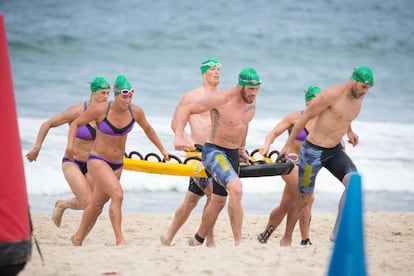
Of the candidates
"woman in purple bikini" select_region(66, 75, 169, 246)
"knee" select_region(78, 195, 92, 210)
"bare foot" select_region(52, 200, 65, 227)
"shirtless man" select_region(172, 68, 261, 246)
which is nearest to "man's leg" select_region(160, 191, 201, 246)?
"shirtless man" select_region(172, 68, 261, 246)

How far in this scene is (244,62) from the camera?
3158 cm

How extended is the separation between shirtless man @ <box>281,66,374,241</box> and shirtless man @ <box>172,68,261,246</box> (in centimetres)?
57

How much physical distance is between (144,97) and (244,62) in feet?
24.0

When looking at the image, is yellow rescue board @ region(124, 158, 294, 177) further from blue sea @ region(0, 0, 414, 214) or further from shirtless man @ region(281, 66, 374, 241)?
blue sea @ region(0, 0, 414, 214)

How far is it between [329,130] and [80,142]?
3.12 metres

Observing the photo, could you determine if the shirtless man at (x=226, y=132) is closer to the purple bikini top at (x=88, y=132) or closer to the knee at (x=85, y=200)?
the purple bikini top at (x=88, y=132)

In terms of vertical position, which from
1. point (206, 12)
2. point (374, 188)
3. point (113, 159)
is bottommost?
point (374, 188)

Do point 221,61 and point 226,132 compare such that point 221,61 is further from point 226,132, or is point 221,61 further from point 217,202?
point 226,132

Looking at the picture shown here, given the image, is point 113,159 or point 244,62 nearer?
point 113,159

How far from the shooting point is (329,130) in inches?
387

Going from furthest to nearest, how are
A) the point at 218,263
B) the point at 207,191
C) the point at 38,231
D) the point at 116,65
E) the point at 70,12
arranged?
the point at 70,12 < the point at 116,65 < the point at 38,231 < the point at 207,191 < the point at 218,263

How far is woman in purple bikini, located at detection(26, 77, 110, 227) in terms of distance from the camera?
1060 cm

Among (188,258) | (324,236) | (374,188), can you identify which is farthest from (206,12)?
(188,258)

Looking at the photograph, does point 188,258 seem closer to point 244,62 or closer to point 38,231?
point 38,231
